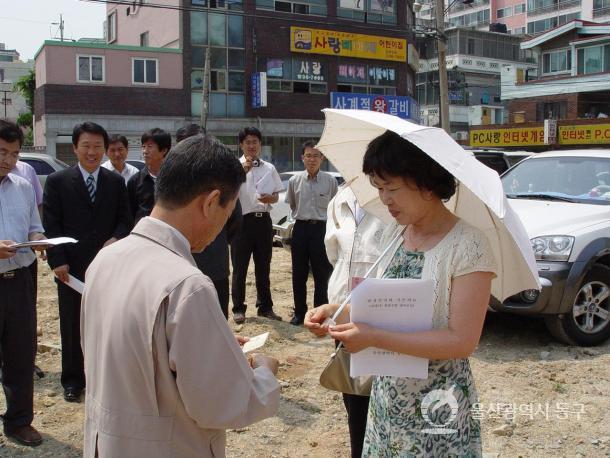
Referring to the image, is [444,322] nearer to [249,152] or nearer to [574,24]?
[249,152]

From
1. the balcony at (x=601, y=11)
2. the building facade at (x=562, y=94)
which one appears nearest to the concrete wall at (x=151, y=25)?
the building facade at (x=562, y=94)

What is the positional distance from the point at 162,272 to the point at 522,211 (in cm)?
504

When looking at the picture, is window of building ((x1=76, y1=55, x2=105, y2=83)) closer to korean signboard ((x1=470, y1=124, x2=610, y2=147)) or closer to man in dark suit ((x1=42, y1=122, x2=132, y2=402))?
korean signboard ((x1=470, y1=124, x2=610, y2=147))

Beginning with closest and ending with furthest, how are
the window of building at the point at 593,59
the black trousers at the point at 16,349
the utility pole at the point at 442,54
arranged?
1. the black trousers at the point at 16,349
2. the utility pole at the point at 442,54
3. the window of building at the point at 593,59

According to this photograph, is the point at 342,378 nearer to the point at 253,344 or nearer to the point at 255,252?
the point at 253,344

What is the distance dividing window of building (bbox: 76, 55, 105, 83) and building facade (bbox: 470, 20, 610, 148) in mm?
19859

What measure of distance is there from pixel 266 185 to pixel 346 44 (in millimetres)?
26212

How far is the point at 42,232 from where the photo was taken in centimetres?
405

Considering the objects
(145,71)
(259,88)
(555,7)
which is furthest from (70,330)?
(555,7)

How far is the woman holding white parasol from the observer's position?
1.85 meters

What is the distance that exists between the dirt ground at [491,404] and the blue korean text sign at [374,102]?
79.6ft

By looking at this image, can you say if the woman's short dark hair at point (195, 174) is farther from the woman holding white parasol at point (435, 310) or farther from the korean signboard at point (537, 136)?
the korean signboard at point (537, 136)

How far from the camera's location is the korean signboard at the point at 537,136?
2913cm

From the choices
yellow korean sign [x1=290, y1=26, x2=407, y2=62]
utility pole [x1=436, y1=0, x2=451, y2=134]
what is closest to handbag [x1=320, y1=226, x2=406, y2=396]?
utility pole [x1=436, y1=0, x2=451, y2=134]
